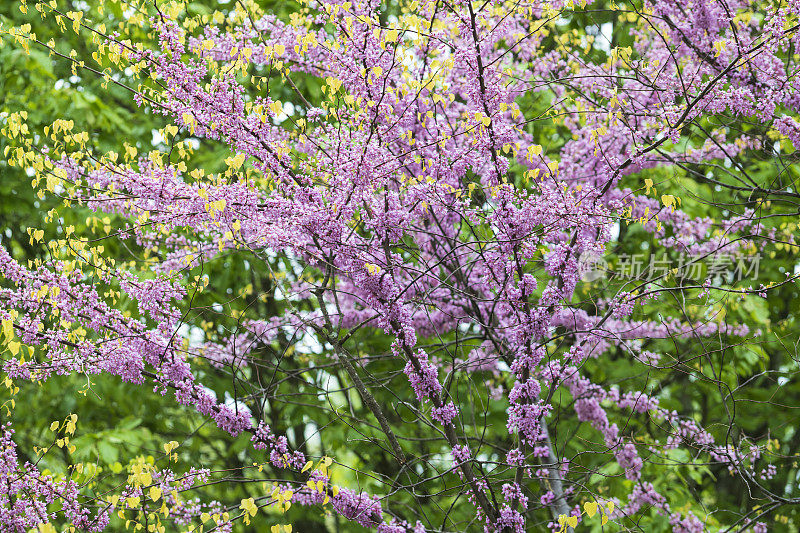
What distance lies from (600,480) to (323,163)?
3078 mm

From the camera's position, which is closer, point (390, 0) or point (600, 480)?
point (600, 480)

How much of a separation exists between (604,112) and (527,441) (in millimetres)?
1995

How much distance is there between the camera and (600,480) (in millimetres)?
5184

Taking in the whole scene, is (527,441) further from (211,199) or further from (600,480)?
(211,199)

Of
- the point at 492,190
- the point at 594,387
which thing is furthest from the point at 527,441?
the point at 492,190

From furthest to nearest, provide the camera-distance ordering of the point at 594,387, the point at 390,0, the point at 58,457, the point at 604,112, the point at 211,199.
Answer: the point at 58,457 → the point at 390,0 → the point at 594,387 → the point at 604,112 → the point at 211,199

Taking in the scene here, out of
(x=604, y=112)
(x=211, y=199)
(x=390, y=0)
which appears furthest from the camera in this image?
(x=390, y=0)

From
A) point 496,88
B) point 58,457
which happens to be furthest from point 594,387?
point 58,457

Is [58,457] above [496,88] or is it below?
above

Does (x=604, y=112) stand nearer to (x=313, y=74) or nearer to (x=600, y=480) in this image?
(x=313, y=74)

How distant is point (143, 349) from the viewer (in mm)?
3719

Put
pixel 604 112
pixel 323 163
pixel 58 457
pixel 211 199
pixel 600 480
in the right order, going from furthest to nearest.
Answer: pixel 58 457, pixel 600 480, pixel 604 112, pixel 323 163, pixel 211 199

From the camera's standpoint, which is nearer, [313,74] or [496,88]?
[496,88]

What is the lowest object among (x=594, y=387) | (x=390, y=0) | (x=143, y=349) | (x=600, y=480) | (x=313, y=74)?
(x=600, y=480)
